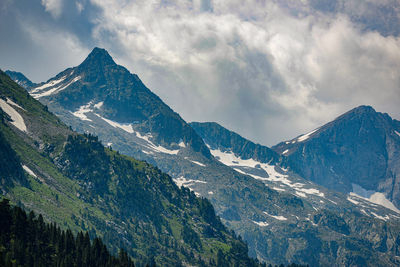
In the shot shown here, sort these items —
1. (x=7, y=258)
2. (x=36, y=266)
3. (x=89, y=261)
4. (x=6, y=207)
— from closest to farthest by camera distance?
(x=7, y=258)
(x=36, y=266)
(x=6, y=207)
(x=89, y=261)

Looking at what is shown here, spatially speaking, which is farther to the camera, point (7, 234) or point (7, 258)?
point (7, 234)

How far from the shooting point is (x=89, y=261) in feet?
648

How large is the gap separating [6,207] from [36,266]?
29.2 m

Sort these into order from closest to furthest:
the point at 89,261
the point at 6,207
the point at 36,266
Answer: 1. the point at 36,266
2. the point at 6,207
3. the point at 89,261

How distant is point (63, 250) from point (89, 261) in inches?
485

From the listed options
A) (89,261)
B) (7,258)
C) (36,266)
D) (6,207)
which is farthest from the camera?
(89,261)

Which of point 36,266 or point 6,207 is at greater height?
point 6,207

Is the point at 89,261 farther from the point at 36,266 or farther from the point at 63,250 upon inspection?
the point at 36,266

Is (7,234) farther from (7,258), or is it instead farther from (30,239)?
(7,258)

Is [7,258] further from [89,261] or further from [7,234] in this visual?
[89,261]

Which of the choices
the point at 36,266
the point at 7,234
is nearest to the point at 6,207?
the point at 7,234

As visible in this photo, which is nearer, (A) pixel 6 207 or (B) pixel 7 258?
(B) pixel 7 258

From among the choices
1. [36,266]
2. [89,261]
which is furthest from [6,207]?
[89,261]

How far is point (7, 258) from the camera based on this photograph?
6063 inches
